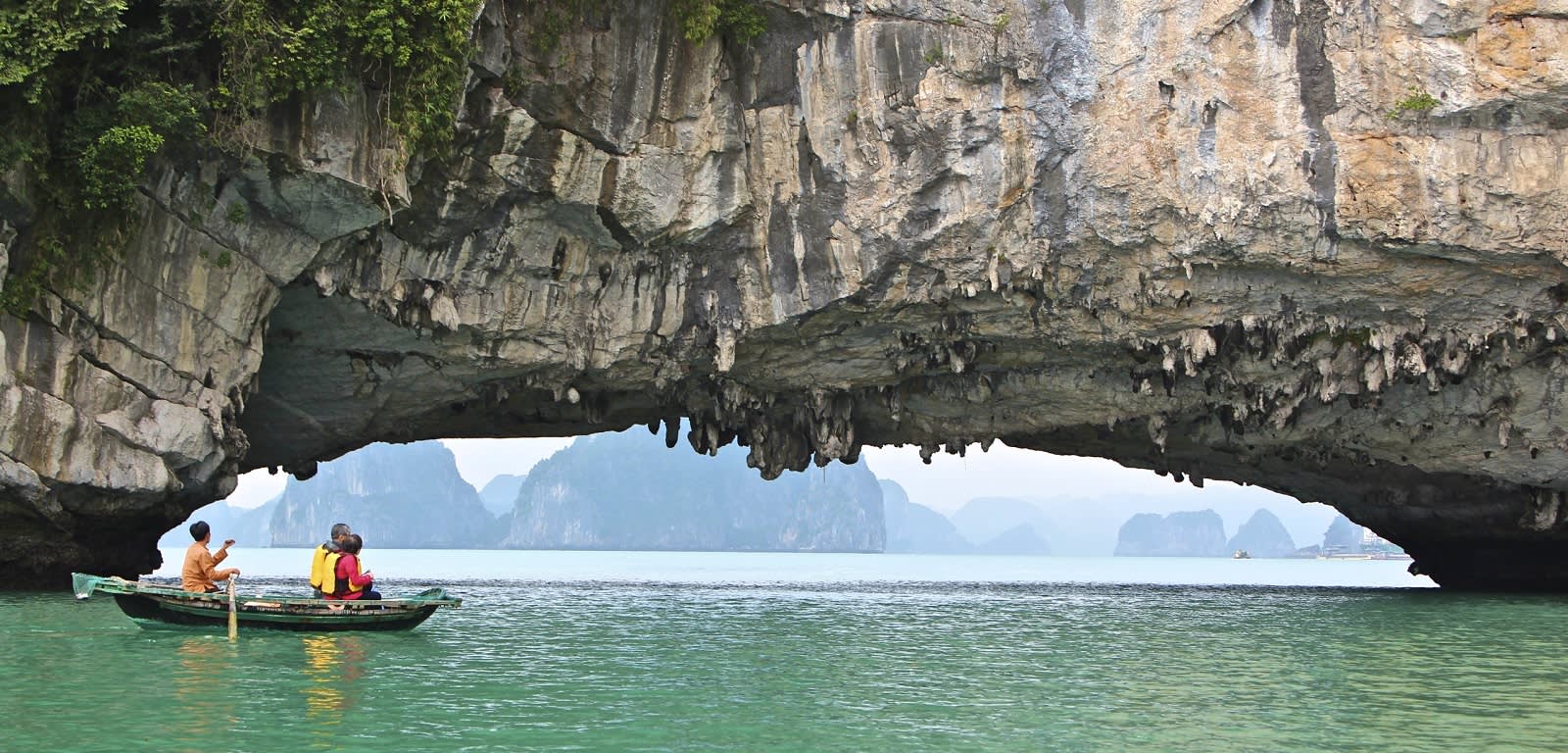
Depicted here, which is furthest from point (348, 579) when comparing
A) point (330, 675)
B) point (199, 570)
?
point (330, 675)

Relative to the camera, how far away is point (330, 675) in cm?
1547

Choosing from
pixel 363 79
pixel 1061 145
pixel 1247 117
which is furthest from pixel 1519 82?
pixel 363 79

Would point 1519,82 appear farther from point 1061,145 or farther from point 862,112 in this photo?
point 862,112

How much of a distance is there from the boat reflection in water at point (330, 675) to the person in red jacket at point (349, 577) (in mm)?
892

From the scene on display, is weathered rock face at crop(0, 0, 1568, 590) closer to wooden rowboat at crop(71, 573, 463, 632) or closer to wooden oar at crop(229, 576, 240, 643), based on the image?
wooden rowboat at crop(71, 573, 463, 632)

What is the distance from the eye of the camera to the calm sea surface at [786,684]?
12023 millimetres

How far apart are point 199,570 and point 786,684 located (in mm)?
9231

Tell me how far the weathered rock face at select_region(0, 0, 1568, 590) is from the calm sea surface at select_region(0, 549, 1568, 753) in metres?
4.64

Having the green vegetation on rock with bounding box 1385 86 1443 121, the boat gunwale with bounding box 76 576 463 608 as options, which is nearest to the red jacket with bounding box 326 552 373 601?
the boat gunwale with bounding box 76 576 463 608

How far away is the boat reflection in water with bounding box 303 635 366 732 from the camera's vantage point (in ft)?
42.4

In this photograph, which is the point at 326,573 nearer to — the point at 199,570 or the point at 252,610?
the point at 252,610

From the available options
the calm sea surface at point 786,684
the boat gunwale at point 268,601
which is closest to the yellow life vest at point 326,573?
the boat gunwale at point 268,601

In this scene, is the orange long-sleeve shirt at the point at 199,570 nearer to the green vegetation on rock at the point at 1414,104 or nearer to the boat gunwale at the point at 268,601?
the boat gunwale at the point at 268,601

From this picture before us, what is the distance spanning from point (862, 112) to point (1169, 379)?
850 centimetres
